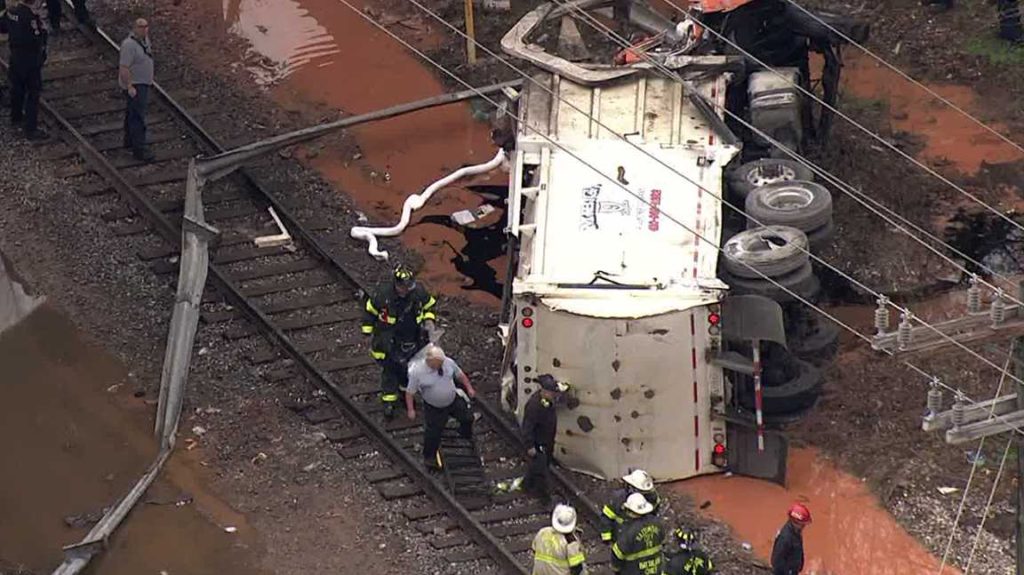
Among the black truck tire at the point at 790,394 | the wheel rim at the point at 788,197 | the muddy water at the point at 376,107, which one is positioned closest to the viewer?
the black truck tire at the point at 790,394

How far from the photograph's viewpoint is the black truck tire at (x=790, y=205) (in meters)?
14.8

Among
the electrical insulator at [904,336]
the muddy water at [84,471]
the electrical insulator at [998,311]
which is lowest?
the muddy water at [84,471]

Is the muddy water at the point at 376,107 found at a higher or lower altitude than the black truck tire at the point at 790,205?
lower

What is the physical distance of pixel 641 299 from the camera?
13.9 metres

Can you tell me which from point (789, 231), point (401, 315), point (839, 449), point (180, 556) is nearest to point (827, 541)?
point (839, 449)

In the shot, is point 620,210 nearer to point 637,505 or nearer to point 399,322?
point 399,322

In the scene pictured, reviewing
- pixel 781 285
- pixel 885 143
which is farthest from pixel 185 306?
pixel 885 143

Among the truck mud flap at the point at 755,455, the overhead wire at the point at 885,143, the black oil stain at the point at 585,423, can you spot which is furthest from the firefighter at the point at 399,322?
the overhead wire at the point at 885,143

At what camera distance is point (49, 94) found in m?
19.5

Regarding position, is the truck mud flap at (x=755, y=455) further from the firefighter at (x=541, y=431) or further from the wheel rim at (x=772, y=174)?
the wheel rim at (x=772, y=174)

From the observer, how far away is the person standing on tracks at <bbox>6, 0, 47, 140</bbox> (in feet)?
58.6

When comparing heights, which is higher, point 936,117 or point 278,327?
point 936,117

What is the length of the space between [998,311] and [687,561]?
8.84 feet

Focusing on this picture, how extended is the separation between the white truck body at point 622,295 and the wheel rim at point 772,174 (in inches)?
19.2
